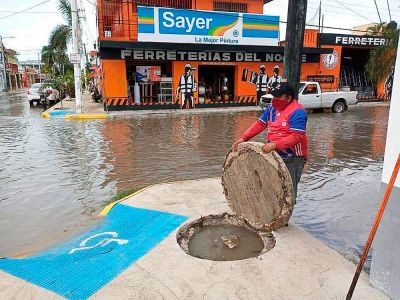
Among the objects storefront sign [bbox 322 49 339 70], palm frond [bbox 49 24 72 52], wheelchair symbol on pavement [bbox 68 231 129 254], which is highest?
palm frond [bbox 49 24 72 52]

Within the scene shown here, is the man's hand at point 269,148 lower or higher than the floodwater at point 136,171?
higher

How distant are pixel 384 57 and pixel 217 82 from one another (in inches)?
444

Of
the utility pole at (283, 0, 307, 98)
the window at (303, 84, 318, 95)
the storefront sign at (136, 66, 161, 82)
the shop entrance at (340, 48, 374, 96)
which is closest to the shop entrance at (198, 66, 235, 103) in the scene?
the storefront sign at (136, 66, 161, 82)

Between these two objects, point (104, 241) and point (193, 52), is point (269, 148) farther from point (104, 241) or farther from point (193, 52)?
point (193, 52)

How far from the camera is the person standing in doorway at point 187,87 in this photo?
2127 centimetres

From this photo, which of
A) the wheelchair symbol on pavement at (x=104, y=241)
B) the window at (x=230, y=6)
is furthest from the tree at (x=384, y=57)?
the wheelchair symbol on pavement at (x=104, y=241)

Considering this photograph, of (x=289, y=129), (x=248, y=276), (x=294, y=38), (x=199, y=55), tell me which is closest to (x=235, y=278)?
(x=248, y=276)

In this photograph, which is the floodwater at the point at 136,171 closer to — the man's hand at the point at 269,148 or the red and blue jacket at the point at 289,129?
the red and blue jacket at the point at 289,129

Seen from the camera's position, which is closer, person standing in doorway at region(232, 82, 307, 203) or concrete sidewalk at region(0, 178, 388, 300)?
concrete sidewalk at region(0, 178, 388, 300)

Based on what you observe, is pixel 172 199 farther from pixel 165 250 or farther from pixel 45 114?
pixel 45 114

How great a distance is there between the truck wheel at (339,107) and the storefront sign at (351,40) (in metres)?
6.87

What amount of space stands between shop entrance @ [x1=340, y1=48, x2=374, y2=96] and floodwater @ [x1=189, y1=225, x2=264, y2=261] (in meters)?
25.1

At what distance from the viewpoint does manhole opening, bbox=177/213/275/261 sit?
3732 mm

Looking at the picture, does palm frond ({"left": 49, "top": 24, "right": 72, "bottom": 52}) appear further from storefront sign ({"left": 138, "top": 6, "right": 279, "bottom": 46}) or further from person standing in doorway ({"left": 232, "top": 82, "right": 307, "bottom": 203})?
person standing in doorway ({"left": 232, "top": 82, "right": 307, "bottom": 203})
